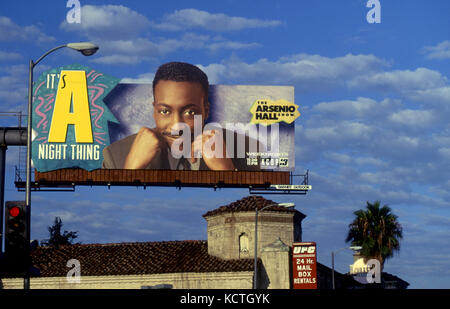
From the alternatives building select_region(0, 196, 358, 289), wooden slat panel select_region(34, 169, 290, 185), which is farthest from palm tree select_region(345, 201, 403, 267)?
wooden slat panel select_region(34, 169, 290, 185)

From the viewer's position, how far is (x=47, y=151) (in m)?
61.2

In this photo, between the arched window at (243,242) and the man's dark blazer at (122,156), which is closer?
the man's dark blazer at (122,156)

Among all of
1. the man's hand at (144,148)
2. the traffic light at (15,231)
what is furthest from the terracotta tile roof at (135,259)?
the traffic light at (15,231)

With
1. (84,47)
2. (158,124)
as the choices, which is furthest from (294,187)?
(84,47)

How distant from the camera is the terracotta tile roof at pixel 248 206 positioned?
213ft

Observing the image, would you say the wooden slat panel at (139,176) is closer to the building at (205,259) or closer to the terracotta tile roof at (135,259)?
the building at (205,259)

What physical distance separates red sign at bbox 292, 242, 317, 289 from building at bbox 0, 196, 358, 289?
3.49 m

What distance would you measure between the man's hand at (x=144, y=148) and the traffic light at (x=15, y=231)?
1478 inches

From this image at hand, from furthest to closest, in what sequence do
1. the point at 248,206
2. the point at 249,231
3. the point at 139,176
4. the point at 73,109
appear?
the point at 248,206, the point at 249,231, the point at 73,109, the point at 139,176

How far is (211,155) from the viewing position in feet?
202

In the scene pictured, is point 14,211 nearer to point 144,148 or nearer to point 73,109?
point 144,148

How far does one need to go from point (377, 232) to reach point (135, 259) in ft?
73.0
